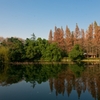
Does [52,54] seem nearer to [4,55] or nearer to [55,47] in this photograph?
[55,47]

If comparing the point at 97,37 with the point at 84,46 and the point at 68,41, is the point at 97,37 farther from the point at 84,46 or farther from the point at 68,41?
the point at 68,41

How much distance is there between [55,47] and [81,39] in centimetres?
1545

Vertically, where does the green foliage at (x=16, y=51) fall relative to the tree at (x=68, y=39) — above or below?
below

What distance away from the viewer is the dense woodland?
47781 millimetres

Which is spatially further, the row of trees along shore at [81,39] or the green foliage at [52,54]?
the row of trees along shore at [81,39]

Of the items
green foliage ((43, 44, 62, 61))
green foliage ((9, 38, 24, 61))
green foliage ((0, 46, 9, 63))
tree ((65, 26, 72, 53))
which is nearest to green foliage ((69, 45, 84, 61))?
green foliage ((43, 44, 62, 61))

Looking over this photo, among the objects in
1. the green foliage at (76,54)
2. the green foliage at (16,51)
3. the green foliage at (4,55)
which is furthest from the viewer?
the green foliage at (76,54)

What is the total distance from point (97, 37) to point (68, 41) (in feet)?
36.6

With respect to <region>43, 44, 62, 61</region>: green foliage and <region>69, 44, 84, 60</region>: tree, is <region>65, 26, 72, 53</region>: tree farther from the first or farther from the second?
<region>43, 44, 62, 61</region>: green foliage

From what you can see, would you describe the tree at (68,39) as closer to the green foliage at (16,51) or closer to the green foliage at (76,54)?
the green foliage at (76,54)

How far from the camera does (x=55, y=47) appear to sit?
52.0 meters

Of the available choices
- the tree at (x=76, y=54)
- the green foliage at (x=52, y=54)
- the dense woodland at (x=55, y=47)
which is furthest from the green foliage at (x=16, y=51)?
the tree at (x=76, y=54)

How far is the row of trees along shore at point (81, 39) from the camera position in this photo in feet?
192

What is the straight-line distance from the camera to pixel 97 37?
58.4m
